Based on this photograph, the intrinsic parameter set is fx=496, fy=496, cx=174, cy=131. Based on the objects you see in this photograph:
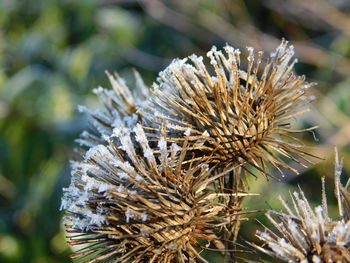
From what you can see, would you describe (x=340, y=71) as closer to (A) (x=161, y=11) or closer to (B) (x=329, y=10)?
(B) (x=329, y=10)

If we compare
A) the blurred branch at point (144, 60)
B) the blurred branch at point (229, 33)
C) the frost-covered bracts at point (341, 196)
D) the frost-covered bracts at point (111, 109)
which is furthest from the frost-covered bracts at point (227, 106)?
the blurred branch at point (144, 60)

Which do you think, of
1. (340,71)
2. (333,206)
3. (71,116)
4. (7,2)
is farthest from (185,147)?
(7,2)

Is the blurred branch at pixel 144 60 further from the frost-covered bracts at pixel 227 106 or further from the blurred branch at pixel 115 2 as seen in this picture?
the frost-covered bracts at pixel 227 106

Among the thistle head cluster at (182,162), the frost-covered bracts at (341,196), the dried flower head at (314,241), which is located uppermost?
the thistle head cluster at (182,162)

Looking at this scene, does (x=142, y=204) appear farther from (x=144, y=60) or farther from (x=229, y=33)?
(x=144, y=60)

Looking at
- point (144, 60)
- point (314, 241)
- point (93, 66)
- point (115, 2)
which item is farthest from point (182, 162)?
point (115, 2)

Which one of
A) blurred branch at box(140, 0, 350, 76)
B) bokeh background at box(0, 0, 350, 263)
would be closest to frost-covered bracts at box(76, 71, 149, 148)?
bokeh background at box(0, 0, 350, 263)
